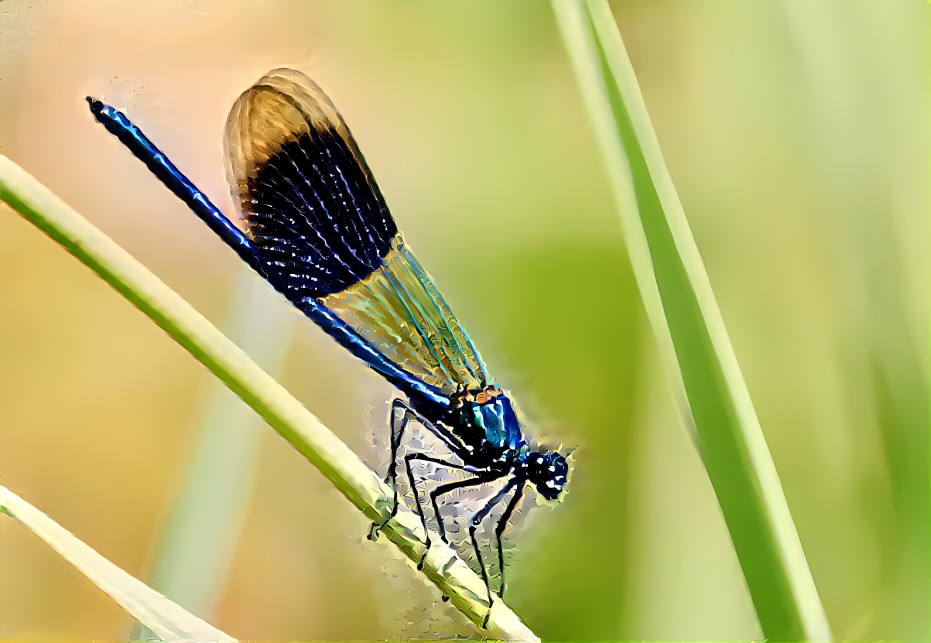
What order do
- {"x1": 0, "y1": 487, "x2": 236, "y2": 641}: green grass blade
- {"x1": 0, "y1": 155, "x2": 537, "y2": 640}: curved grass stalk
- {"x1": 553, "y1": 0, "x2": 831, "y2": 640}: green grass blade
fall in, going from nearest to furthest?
1. {"x1": 553, "y1": 0, "x2": 831, "y2": 640}: green grass blade
2. {"x1": 0, "y1": 155, "x2": 537, "y2": 640}: curved grass stalk
3. {"x1": 0, "y1": 487, "x2": 236, "y2": 641}: green grass blade

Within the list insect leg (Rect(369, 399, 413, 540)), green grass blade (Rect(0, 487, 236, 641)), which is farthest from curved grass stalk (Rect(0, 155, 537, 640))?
green grass blade (Rect(0, 487, 236, 641))

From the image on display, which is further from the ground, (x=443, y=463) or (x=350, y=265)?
(x=350, y=265)

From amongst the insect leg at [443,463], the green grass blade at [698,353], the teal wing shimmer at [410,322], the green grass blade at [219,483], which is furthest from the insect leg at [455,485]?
the green grass blade at [698,353]

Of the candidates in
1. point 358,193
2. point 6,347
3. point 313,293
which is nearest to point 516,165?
point 358,193

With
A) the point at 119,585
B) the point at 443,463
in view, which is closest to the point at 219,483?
the point at 119,585

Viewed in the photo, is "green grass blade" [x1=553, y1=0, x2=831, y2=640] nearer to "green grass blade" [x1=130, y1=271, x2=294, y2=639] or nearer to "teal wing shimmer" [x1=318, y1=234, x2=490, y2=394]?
"teal wing shimmer" [x1=318, y1=234, x2=490, y2=394]

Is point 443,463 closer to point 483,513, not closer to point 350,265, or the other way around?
point 483,513
